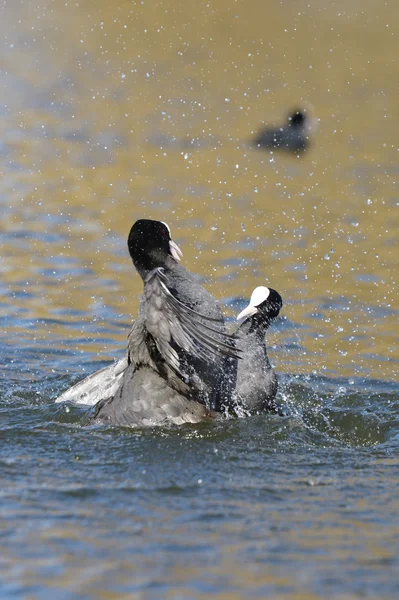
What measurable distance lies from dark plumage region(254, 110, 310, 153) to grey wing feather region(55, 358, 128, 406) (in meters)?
7.33

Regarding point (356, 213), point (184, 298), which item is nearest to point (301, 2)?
point (356, 213)

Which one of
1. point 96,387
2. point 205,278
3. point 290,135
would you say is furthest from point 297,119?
point 96,387

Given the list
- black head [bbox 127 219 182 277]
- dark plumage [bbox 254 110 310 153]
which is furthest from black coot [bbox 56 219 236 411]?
dark plumage [bbox 254 110 310 153]

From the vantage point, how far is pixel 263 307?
5.35 meters

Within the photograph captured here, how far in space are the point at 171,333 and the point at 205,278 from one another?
3069mm

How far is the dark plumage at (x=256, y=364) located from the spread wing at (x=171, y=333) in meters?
0.18

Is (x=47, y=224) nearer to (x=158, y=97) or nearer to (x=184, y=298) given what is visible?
(x=184, y=298)

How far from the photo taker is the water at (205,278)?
311 centimetres

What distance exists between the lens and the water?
3107 mm

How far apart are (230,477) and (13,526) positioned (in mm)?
969

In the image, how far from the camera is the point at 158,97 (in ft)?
45.0

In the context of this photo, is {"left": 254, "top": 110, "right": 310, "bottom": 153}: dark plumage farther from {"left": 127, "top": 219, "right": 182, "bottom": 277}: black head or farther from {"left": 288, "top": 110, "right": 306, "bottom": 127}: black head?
{"left": 127, "top": 219, "right": 182, "bottom": 277}: black head

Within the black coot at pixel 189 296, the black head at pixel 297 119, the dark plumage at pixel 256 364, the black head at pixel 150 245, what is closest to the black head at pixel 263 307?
the dark plumage at pixel 256 364

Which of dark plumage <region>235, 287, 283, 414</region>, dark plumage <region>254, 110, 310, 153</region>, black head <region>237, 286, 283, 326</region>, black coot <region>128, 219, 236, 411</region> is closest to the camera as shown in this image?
black coot <region>128, 219, 236, 411</region>
